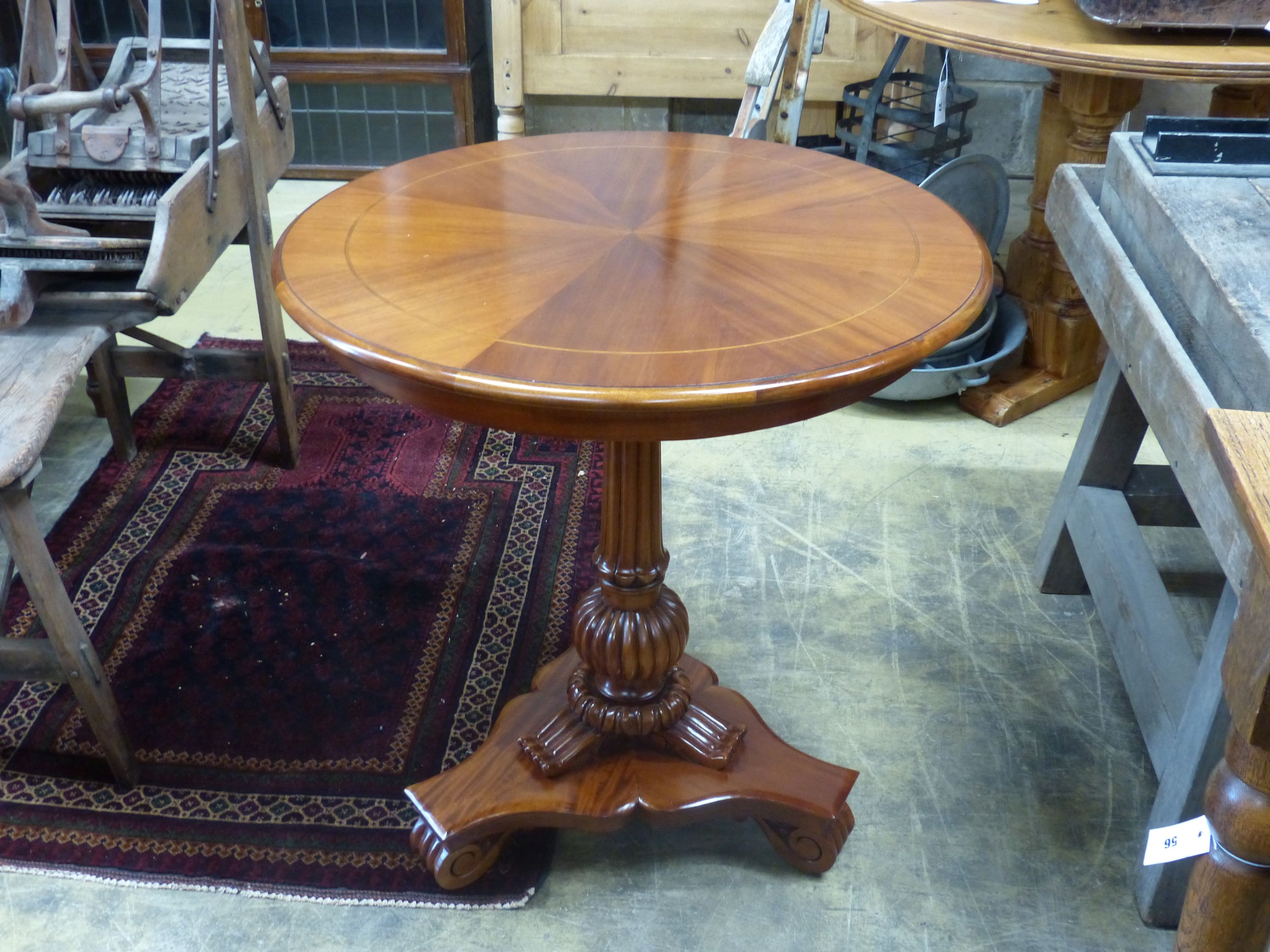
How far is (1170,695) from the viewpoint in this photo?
1.66 m

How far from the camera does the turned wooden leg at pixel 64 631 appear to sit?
1536mm

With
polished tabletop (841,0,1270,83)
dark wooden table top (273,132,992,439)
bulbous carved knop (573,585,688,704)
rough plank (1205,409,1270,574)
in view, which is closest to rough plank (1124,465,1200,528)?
polished tabletop (841,0,1270,83)

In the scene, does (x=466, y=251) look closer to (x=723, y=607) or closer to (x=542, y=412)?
(x=542, y=412)

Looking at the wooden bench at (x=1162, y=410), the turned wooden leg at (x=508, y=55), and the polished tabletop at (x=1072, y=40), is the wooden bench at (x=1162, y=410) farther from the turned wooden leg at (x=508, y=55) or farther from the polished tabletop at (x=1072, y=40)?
the turned wooden leg at (x=508, y=55)

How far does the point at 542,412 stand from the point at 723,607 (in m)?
1.11

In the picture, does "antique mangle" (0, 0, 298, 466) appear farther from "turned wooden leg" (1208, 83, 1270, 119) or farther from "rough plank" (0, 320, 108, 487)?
"turned wooden leg" (1208, 83, 1270, 119)

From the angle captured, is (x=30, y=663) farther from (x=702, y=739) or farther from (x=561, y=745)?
Answer: (x=702, y=739)

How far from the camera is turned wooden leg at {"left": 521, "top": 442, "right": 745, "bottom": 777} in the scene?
1.51m

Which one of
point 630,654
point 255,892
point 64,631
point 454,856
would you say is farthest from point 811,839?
point 64,631

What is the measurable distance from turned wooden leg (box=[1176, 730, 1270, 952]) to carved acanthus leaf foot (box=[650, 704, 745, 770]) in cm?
68

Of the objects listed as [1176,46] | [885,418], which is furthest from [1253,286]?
[885,418]

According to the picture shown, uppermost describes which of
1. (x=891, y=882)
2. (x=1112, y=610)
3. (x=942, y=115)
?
(x=942, y=115)

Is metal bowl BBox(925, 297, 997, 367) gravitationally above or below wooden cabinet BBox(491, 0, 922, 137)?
below

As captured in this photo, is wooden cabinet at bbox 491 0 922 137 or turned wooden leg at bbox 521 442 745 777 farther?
wooden cabinet at bbox 491 0 922 137
